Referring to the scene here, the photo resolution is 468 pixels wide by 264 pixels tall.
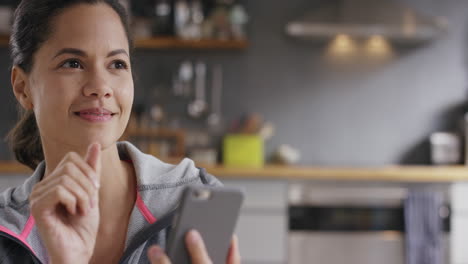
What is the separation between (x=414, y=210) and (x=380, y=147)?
81 cm

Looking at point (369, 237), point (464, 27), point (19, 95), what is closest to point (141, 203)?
point (19, 95)

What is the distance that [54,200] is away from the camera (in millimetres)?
839

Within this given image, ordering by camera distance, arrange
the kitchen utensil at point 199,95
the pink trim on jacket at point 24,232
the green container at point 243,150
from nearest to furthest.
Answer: the pink trim on jacket at point 24,232, the green container at point 243,150, the kitchen utensil at point 199,95

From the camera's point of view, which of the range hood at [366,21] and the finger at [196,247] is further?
the range hood at [366,21]

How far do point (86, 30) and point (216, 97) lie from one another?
313 centimetres

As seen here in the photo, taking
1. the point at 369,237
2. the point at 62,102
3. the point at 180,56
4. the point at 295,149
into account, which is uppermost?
the point at 180,56

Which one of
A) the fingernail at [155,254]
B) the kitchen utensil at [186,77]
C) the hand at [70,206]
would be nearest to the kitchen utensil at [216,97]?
the kitchen utensil at [186,77]

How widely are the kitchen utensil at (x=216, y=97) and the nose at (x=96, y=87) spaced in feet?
10.3

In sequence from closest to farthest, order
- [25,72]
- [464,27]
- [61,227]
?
[61,227], [25,72], [464,27]

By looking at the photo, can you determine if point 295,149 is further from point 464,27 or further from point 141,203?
point 141,203

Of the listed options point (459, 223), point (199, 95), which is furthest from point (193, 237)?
point (199, 95)

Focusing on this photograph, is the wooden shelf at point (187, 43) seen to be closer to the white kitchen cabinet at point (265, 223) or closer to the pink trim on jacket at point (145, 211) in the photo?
the white kitchen cabinet at point (265, 223)

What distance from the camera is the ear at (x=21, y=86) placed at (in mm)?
1183

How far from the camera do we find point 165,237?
3.70 feet
